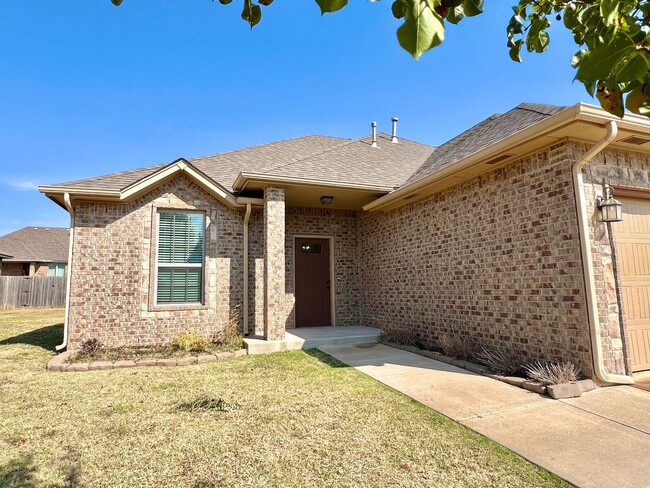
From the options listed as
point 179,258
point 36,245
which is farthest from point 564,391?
point 36,245

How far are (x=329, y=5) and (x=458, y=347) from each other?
655cm

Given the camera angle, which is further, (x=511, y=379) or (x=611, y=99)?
(x=511, y=379)

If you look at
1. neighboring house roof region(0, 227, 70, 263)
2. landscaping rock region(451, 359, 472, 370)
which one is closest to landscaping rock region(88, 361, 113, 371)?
landscaping rock region(451, 359, 472, 370)

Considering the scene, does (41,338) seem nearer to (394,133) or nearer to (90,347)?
(90,347)

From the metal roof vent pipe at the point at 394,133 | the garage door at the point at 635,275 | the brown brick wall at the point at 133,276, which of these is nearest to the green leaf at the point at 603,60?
the garage door at the point at 635,275

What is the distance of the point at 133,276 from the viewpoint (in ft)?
25.8

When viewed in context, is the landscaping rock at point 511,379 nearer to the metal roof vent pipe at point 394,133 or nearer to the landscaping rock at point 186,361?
the landscaping rock at point 186,361

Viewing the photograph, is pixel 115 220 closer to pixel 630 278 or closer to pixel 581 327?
pixel 581 327

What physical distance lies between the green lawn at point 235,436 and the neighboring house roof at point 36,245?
25.4m

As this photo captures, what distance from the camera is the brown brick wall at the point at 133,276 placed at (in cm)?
757

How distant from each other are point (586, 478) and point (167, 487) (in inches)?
123

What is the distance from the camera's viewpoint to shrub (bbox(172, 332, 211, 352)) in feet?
24.3

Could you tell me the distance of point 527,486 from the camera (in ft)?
8.40

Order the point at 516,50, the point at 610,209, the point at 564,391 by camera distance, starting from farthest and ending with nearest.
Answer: the point at 610,209 < the point at 564,391 < the point at 516,50
